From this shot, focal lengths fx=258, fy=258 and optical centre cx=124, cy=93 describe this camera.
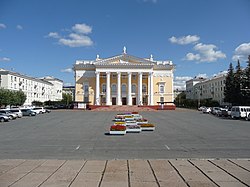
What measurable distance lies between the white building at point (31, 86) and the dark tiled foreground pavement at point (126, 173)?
277 feet

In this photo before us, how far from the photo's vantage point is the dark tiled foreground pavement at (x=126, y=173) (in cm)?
725

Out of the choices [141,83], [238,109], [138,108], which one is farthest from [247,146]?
[141,83]

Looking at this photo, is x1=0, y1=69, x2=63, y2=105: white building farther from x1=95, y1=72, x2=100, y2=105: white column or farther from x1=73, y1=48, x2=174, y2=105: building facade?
x1=95, y1=72, x2=100, y2=105: white column

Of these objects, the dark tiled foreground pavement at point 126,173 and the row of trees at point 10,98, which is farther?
the row of trees at point 10,98

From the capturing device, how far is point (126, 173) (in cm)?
816

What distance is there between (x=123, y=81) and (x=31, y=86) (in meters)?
44.2

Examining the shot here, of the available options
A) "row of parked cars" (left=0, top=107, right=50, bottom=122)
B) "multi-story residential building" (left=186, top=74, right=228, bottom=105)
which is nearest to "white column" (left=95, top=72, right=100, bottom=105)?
"row of parked cars" (left=0, top=107, right=50, bottom=122)

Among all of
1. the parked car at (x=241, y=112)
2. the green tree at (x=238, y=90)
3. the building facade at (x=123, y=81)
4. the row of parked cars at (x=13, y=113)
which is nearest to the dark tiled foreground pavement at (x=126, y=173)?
the row of parked cars at (x=13, y=113)

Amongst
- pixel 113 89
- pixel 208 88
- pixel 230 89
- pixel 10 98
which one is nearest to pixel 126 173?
pixel 230 89

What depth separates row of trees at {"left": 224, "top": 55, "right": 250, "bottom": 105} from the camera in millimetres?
58156

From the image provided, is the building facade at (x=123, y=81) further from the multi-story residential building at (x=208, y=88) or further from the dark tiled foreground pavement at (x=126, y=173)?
the dark tiled foreground pavement at (x=126, y=173)

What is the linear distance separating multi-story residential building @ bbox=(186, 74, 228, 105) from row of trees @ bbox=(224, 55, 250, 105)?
33.0 m

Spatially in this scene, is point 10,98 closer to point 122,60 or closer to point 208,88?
point 122,60

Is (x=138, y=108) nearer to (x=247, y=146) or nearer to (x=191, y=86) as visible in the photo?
(x=247, y=146)
